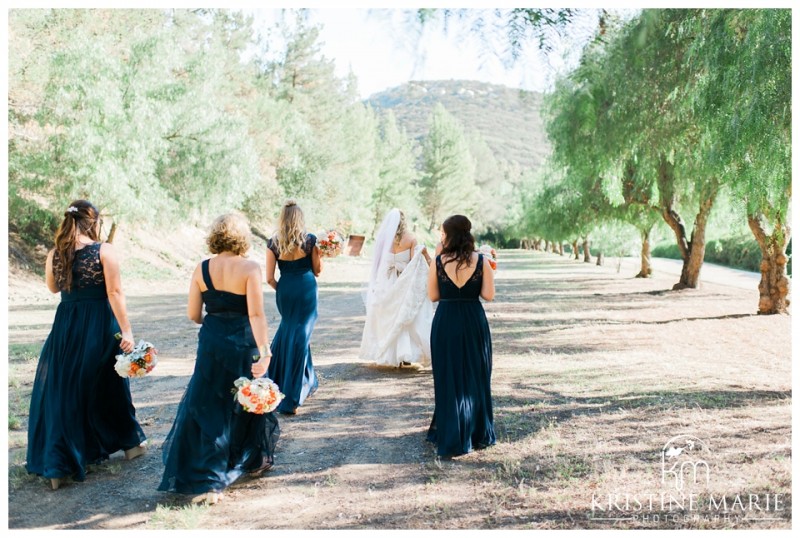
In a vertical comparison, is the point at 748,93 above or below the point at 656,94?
below

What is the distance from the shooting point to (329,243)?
6785 mm

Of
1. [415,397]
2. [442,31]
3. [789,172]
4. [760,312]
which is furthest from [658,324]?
[442,31]

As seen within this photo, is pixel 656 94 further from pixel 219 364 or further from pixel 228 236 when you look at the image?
pixel 219 364

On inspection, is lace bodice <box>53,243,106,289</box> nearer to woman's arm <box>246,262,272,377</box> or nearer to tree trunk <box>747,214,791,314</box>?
woman's arm <box>246,262,272,377</box>

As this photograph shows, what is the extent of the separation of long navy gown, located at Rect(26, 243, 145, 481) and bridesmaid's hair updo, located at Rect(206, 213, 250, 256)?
1077 millimetres

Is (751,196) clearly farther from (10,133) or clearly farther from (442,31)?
(10,133)

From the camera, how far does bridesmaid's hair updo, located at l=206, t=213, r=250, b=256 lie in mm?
4230

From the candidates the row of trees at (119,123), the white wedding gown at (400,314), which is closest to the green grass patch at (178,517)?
the white wedding gown at (400,314)

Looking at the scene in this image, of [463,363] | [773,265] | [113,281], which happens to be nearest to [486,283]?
[463,363]

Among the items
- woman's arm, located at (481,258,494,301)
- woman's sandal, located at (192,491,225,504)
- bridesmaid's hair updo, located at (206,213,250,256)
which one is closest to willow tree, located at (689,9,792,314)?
woman's arm, located at (481,258,494,301)

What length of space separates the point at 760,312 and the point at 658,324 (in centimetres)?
308

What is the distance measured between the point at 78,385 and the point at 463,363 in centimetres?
305

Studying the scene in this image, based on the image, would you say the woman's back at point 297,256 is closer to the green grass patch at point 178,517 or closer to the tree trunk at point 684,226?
the green grass patch at point 178,517

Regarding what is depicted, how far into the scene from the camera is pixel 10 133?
18.4 m
